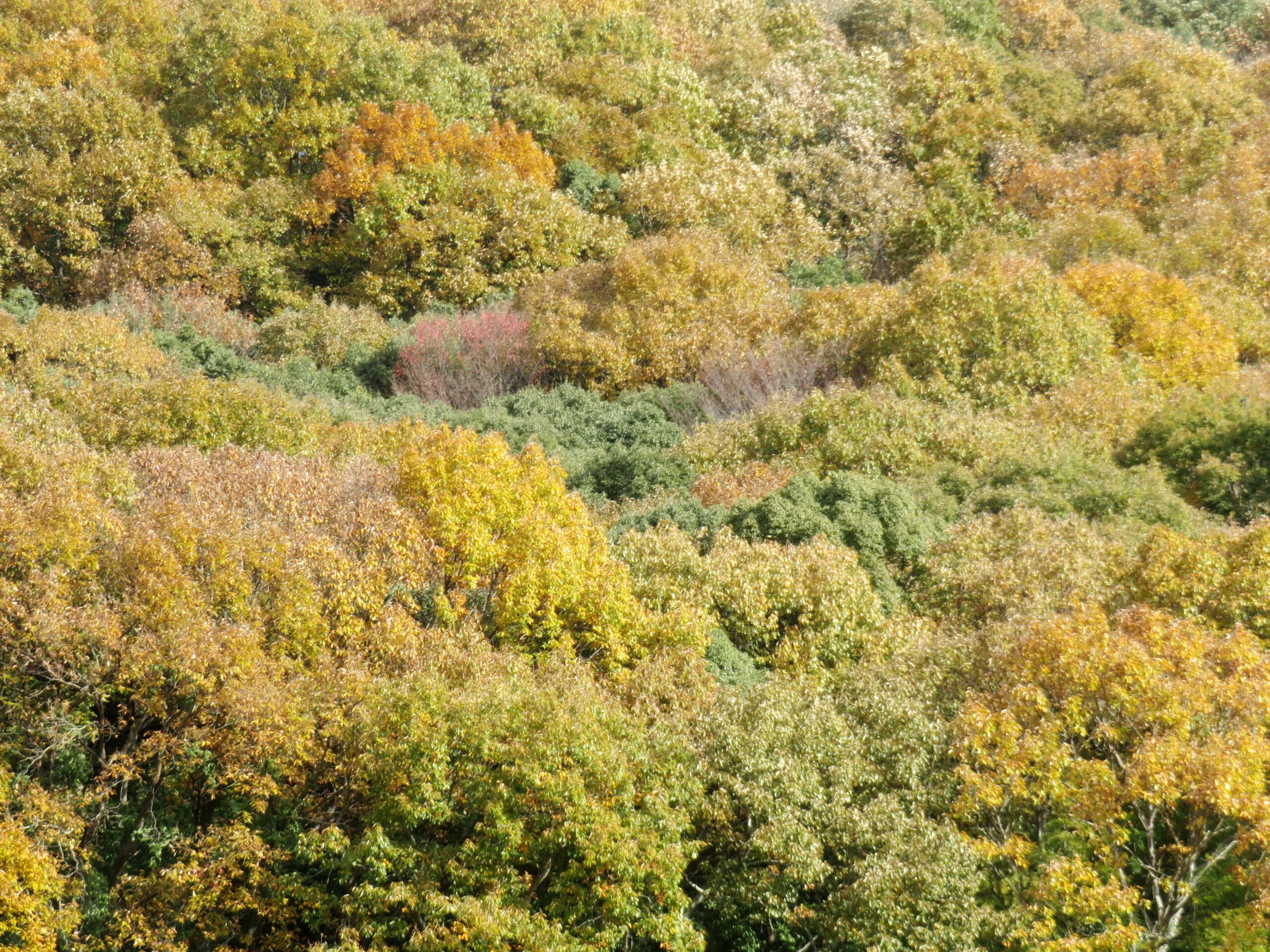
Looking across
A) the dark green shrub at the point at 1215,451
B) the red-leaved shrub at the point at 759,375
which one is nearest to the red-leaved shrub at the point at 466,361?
the red-leaved shrub at the point at 759,375

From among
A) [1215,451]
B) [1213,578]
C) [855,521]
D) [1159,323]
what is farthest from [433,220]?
[1213,578]

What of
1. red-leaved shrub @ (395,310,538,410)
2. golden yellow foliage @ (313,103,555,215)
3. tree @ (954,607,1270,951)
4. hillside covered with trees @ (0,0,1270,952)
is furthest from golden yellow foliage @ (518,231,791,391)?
tree @ (954,607,1270,951)

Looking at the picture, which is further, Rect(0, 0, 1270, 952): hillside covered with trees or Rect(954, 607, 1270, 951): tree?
Rect(0, 0, 1270, 952): hillside covered with trees

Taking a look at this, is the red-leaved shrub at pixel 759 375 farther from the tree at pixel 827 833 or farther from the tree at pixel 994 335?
the tree at pixel 827 833

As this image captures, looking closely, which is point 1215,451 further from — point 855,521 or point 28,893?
point 28,893

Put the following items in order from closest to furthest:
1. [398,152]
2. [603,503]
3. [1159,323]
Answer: [603,503], [1159,323], [398,152]

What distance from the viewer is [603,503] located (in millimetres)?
39750

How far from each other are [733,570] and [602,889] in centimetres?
1156

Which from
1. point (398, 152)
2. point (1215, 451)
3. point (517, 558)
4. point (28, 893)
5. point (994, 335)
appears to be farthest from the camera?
point (398, 152)

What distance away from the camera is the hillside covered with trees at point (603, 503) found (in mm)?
20703

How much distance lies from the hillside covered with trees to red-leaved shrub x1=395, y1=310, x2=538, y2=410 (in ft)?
0.60

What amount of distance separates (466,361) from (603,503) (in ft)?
54.3

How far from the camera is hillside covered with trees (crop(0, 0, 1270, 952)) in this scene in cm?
2070

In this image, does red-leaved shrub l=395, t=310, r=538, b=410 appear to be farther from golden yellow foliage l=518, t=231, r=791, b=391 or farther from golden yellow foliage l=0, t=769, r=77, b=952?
golden yellow foliage l=0, t=769, r=77, b=952
